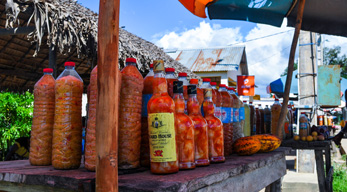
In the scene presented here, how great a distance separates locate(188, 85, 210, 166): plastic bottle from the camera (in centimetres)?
141

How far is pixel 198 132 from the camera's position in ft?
4.64

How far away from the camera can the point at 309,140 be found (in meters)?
3.56

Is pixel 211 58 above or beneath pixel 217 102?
above

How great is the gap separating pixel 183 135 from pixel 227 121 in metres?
0.66

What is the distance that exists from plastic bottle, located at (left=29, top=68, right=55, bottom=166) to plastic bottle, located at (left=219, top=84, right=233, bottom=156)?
1053 millimetres

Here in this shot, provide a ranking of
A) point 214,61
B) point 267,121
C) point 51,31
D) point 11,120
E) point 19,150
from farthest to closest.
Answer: point 214,61 < point 11,120 < point 19,150 < point 51,31 < point 267,121

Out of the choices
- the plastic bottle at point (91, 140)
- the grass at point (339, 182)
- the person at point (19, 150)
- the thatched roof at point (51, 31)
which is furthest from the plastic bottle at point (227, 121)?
the person at point (19, 150)

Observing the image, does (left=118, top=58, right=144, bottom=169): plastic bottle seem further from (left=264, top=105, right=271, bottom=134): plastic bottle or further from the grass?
the grass

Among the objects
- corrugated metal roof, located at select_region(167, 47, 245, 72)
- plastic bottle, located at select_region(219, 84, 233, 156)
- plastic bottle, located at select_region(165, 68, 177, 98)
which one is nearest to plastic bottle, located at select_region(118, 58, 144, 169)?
plastic bottle, located at select_region(165, 68, 177, 98)

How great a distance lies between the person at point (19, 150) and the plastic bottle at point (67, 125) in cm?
402

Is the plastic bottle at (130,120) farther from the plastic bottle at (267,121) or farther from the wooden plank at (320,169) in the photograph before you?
the wooden plank at (320,169)

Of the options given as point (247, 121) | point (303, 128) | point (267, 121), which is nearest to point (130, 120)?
point (247, 121)

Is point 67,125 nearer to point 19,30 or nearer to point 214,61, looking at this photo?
point 19,30

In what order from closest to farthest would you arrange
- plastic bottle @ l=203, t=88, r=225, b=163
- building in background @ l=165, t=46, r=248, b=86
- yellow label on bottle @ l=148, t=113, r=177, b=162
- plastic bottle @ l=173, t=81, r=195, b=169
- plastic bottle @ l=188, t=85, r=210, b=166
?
yellow label on bottle @ l=148, t=113, r=177, b=162 → plastic bottle @ l=173, t=81, r=195, b=169 → plastic bottle @ l=188, t=85, r=210, b=166 → plastic bottle @ l=203, t=88, r=225, b=163 → building in background @ l=165, t=46, r=248, b=86
